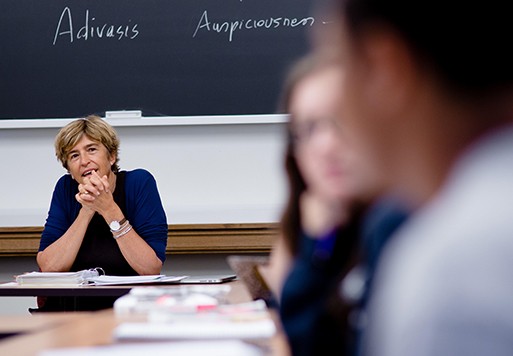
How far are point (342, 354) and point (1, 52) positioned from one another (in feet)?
11.6

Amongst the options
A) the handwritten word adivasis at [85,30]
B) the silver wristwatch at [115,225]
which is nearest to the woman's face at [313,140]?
the silver wristwatch at [115,225]

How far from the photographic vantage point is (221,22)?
3848mm

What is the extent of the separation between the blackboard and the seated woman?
44cm

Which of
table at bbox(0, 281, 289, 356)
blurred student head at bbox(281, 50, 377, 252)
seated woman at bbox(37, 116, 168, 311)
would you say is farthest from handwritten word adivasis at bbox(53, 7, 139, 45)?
blurred student head at bbox(281, 50, 377, 252)

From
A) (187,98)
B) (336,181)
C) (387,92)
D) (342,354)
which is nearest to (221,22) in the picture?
(187,98)

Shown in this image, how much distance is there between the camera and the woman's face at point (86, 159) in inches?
132

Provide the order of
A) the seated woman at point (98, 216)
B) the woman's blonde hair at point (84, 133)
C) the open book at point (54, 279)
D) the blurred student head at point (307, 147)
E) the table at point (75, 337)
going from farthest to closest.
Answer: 1. the woman's blonde hair at point (84, 133)
2. the seated woman at point (98, 216)
3. the open book at point (54, 279)
4. the table at point (75, 337)
5. the blurred student head at point (307, 147)

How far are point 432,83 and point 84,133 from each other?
3.15 meters

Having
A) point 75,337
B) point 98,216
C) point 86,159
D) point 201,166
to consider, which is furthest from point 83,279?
point 75,337

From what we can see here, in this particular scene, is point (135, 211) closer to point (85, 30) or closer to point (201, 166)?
point (201, 166)

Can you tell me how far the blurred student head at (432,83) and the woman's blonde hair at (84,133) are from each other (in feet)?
10.2

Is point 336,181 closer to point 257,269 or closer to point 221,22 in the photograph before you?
point 257,269

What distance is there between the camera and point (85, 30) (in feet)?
12.8

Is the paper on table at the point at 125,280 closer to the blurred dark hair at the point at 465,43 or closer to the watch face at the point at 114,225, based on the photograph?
the watch face at the point at 114,225
